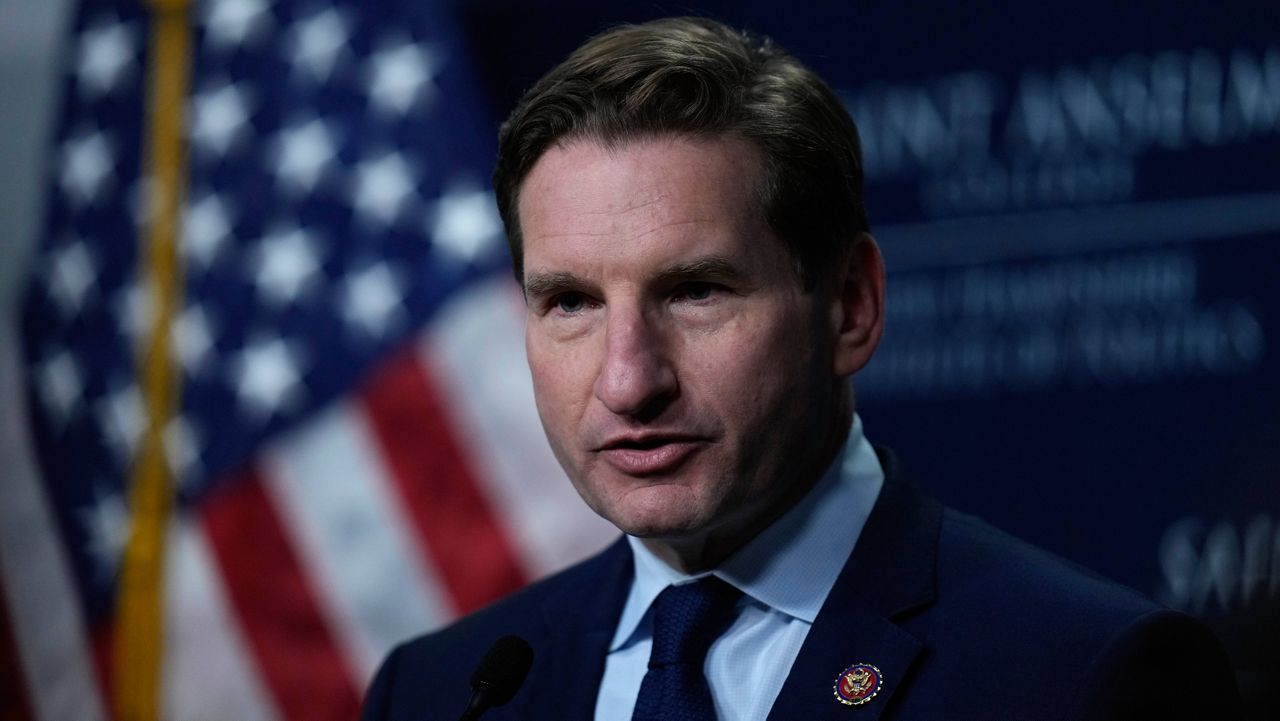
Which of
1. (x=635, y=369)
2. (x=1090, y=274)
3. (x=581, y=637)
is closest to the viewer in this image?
(x=635, y=369)

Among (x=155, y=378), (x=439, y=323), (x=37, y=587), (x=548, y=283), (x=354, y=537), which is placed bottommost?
(x=354, y=537)

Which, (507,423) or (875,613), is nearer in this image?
(875,613)

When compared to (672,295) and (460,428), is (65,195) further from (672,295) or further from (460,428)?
(672,295)

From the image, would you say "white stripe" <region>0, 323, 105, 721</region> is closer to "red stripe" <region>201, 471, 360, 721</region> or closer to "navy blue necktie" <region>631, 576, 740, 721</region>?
"red stripe" <region>201, 471, 360, 721</region>

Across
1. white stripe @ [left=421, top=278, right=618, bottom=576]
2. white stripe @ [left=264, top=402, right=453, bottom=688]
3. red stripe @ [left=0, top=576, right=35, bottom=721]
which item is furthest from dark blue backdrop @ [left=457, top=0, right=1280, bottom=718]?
red stripe @ [left=0, top=576, right=35, bottom=721]

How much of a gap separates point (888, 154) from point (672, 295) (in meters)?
1.98

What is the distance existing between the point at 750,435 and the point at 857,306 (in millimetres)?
239

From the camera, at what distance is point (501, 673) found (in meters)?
1.47

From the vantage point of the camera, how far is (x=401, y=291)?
3447 millimetres

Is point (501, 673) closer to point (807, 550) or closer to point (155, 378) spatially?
point (807, 550)

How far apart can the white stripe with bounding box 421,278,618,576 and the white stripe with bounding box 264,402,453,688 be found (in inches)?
9.0

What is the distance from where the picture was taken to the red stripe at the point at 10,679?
12.0 ft

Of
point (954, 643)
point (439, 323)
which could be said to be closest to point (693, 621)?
point (954, 643)

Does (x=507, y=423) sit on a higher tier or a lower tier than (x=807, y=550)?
lower
